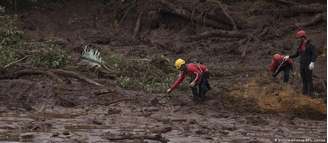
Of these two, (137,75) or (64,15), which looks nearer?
(137,75)

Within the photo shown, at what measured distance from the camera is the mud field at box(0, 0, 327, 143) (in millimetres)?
13047

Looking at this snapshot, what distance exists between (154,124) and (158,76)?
4.58 m

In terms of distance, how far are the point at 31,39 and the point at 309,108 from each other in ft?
35.5

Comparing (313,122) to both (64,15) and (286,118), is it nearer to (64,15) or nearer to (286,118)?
(286,118)

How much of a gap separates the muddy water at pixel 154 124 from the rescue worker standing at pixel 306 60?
112 centimetres

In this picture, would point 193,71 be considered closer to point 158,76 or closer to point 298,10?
point 158,76

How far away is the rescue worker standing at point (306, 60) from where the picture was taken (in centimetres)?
1514

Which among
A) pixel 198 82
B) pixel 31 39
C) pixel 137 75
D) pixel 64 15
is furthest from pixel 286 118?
pixel 64 15

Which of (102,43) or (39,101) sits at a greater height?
(102,43)

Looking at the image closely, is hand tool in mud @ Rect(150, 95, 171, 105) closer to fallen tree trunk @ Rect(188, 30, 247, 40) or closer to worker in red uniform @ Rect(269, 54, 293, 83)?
worker in red uniform @ Rect(269, 54, 293, 83)

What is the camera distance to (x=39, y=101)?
620 inches

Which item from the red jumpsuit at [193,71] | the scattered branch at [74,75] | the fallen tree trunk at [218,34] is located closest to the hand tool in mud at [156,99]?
the red jumpsuit at [193,71]

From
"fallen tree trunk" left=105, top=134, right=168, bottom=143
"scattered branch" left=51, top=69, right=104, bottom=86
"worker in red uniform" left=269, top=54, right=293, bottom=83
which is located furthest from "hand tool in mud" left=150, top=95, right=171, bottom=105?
"fallen tree trunk" left=105, top=134, right=168, bottom=143

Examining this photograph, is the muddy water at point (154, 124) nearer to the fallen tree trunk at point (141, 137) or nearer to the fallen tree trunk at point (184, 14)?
the fallen tree trunk at point (141, 137)
